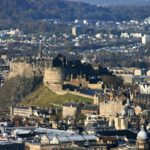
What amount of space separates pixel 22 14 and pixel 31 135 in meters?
128

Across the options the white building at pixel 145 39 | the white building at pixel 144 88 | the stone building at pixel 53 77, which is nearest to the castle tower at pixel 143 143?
the white building at pixel 144 88

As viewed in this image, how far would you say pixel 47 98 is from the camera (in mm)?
73000

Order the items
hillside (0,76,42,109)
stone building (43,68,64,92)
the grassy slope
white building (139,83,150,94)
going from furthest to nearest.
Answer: hillside (0,76,42,109)
stone building (43,68,64,92)
white building (139,83,150,94)
the grassy slope

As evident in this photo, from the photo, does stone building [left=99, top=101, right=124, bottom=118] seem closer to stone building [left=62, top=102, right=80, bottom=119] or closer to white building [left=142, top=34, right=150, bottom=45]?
stone building [left=62, top=102, right=80, bottom=119]

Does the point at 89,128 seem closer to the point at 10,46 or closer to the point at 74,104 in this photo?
the point at 74,104

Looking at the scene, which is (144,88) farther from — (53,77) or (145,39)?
(145,39)

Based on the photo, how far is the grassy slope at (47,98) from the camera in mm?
71431

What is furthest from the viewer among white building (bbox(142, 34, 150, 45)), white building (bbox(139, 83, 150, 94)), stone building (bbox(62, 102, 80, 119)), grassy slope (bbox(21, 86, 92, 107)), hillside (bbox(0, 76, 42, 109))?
white building (bbox(142, 34, 150, 45))

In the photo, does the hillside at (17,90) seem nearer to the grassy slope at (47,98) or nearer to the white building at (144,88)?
the grassy slope at (47,98)

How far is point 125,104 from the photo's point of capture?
6278 centimetres

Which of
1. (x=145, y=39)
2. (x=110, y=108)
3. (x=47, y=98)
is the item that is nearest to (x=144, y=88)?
(x=47, y=98)

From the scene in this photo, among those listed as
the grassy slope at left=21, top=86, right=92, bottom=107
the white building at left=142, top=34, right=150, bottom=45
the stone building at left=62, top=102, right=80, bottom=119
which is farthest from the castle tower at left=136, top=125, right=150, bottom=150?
the white building at left=142, top=34, right=150, bottom=45

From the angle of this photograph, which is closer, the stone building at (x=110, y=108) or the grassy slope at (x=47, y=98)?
the stone building at (x=110, y=108)

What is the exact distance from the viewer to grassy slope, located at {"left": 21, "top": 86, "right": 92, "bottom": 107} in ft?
234
